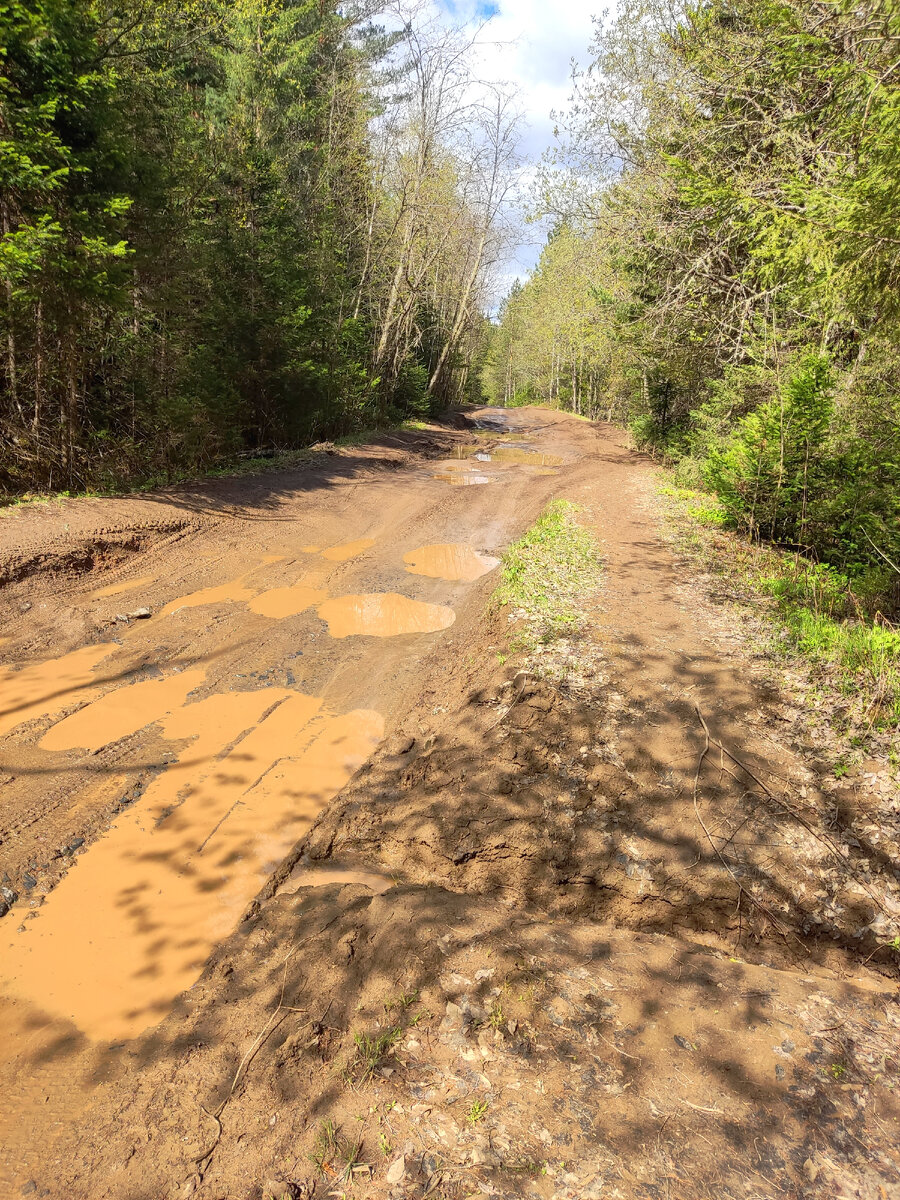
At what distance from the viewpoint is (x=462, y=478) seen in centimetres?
1471

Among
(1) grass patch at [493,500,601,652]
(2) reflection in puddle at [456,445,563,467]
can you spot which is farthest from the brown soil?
(2) reflection in puddle at [456,445,563,467]

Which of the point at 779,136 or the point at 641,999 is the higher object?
the point at 779,136

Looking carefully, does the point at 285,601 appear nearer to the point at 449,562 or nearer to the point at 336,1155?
the point at 449,562

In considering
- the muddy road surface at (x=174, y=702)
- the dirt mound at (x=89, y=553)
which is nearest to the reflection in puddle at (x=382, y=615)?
the muddy road surface at (x=174, y=702)

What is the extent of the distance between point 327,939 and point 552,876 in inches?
50.3

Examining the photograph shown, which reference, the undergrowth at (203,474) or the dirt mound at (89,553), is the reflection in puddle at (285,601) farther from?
the undergrowth at (203,474)

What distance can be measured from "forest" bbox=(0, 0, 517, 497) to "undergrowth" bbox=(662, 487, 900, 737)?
9.33 meters

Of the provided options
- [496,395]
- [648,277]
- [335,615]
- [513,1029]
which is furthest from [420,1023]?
[496,395]

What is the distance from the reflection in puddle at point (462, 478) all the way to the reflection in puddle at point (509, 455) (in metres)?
2.96

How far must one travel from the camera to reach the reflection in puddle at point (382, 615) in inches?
258

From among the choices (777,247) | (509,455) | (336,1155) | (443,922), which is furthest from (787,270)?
(509,455)

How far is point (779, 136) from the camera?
7426mm

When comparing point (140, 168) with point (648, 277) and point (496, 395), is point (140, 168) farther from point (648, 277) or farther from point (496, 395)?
point (496, 395)

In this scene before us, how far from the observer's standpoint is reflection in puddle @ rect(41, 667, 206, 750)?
452 cm
